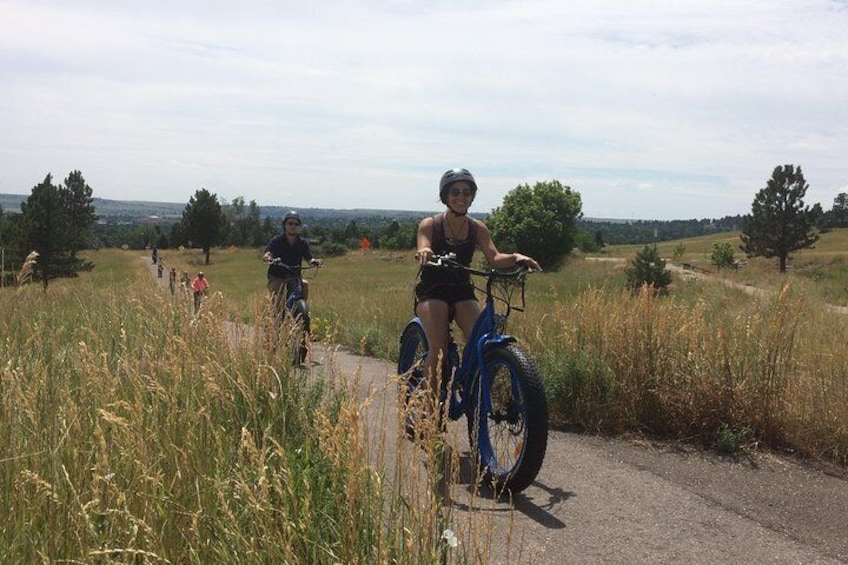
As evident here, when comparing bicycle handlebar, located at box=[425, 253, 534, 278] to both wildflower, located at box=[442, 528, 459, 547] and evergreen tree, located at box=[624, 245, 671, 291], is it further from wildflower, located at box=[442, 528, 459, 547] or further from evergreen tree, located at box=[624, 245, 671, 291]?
evergreen tree, located at box=[624, 245, 671, 291]

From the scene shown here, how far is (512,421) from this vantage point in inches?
178

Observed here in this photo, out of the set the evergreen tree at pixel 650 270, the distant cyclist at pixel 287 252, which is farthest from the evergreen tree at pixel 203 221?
the distant cyclist at pixel 287 252

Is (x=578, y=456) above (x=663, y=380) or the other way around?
the other way around

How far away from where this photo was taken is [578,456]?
5250mm

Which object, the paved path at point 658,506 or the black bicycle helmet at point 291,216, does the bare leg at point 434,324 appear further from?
the black bicycle helmet at point 291,216

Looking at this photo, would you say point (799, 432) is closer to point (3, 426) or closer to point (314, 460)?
point (314, 460)

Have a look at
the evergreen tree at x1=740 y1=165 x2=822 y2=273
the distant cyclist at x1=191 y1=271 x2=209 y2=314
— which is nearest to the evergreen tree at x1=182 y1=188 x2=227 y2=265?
the evergreen tree at x1=740 y1=165 x2=822 y2=273

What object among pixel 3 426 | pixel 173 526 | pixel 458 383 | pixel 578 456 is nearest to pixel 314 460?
pixel 173 526

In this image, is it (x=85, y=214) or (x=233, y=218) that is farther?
(x=233, y=218)

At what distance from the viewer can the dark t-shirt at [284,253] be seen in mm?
9961

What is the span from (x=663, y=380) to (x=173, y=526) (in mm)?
4406

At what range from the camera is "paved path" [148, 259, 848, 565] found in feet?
12.1

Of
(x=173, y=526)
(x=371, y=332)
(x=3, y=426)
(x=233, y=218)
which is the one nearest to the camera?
(x=173, y=526)

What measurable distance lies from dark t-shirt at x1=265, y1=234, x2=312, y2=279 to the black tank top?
15.8ft
